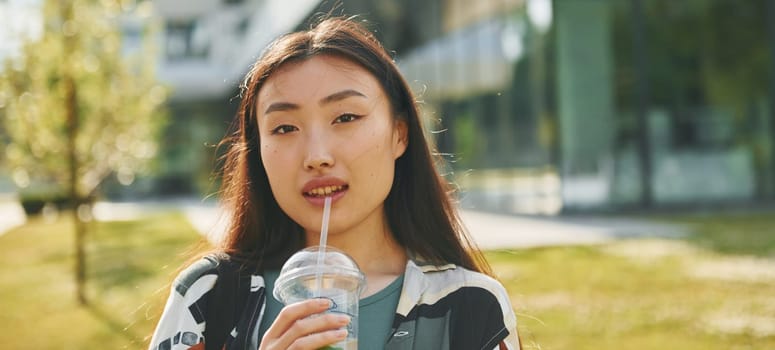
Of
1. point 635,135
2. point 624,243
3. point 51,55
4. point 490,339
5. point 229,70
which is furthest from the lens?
point 229,70

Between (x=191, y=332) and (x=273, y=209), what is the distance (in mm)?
385

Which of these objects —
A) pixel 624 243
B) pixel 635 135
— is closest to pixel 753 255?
pixel 624 243

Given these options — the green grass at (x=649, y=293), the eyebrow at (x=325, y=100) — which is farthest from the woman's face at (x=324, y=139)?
the green grass at (x=649, y=293)

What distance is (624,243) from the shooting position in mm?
9656

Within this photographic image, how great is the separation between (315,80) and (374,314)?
1.54 ft

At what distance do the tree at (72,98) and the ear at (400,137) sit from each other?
6095 mm

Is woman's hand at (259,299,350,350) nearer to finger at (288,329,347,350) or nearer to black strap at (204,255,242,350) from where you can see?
finger at (288,329,347,350)

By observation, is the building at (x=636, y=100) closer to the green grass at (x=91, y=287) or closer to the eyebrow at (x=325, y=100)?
the green grass at (x=91, y=287)

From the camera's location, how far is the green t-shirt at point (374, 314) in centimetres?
151

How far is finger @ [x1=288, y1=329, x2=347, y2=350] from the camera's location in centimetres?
123

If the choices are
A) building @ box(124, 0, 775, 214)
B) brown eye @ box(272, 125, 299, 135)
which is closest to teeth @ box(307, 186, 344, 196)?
brown eye @ box(272, 125, 299, 135)

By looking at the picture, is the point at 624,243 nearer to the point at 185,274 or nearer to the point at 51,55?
the point at 51,55

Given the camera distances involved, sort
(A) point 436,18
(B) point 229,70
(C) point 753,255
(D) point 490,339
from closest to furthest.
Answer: (D) point 490,339 < (C) point 753,255 < (A) point 436,18 < (B) point 229,70

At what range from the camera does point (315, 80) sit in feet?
5.08
